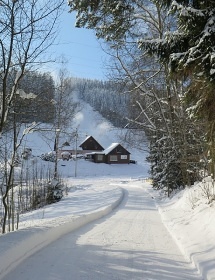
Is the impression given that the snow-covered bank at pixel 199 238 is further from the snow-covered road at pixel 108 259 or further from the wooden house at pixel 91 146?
the wooden house at pixel 91 146

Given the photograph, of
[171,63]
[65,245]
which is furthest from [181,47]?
[65,245]

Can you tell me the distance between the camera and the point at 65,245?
21.5ft

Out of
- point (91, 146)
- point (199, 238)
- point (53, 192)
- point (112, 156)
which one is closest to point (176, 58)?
point (199, 238)

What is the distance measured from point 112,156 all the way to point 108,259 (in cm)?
6590

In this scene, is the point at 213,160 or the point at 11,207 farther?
the point at 11,207

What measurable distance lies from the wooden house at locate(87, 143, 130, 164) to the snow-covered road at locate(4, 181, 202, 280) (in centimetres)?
6211

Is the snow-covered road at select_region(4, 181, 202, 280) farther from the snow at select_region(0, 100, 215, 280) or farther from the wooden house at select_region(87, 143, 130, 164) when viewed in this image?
the wooden house at select_region(87, 143, 130, 164)

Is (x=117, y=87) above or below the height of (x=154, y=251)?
above

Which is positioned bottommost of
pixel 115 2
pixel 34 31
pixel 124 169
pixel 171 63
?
pixel 124 169

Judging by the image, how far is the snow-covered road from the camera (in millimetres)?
4750

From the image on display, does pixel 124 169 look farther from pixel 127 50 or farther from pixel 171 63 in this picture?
pixel 171 63

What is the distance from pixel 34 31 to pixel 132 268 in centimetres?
542

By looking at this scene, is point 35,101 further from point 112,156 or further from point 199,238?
point 112,156

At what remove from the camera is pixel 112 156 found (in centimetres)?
7150
